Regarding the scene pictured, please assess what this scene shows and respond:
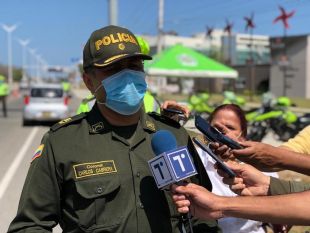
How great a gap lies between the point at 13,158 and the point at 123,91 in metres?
8.85

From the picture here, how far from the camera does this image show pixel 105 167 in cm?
195

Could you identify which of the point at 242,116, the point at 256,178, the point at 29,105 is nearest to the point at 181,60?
the point at 29,105

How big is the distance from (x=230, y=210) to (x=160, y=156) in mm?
312

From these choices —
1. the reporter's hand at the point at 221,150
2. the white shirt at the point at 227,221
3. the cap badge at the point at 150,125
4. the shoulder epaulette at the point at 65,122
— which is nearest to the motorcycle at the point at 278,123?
the white shirt at the point at 227,221

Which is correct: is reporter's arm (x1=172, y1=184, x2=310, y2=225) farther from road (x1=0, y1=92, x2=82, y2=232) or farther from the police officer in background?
road (x1=0, y1=92, x2=82, y2=232)

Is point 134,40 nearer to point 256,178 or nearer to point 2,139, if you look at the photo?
point 256,178

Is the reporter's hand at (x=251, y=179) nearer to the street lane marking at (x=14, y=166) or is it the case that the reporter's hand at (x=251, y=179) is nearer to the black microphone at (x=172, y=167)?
the black microphone at (x=172, y=167)

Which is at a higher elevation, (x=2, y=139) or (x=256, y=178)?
(x=256, y=178)

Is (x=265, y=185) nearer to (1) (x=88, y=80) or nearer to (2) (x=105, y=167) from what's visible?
(2) (x=105, y=167)

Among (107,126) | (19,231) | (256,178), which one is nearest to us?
(19,231)

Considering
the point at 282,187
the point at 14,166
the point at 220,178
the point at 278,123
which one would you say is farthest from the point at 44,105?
the point at 282,187

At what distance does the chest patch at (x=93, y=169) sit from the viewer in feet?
6.31

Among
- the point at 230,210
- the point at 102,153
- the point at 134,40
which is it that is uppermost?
the point at 134,40

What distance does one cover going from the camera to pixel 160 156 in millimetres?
1700
